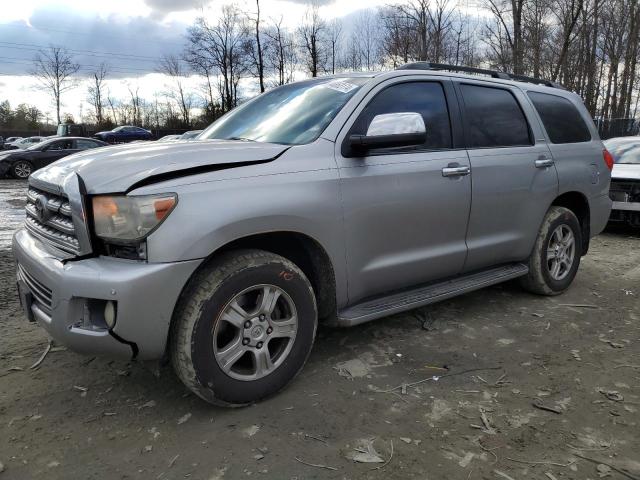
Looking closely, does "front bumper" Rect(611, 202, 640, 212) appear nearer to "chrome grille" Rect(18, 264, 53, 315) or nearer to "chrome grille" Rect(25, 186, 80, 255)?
"chrome grille" Rect(25, 186, 80, 255)

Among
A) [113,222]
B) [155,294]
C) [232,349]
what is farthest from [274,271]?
[113,222]

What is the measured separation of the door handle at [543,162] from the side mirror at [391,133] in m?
1.65

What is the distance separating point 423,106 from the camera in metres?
3.62

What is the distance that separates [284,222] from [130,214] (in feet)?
2.56

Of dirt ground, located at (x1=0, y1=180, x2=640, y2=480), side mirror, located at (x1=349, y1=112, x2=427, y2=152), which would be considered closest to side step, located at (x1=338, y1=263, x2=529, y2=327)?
dirt ground, located at (x1=0, y1=180, x2=640, y2=480)

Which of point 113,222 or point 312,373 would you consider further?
point 312,373

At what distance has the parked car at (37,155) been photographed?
16750 millimetres

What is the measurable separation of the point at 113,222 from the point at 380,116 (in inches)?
63.8

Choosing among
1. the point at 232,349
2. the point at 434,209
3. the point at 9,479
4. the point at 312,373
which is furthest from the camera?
the point at 434,209

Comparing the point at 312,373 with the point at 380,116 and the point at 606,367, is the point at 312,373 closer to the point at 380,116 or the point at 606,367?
the point at 380,116

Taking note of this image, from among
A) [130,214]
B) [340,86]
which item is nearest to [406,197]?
[340,86]

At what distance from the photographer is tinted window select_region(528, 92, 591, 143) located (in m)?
4.55

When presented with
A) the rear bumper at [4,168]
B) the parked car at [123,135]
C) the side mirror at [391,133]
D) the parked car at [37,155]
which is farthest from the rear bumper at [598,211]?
the parked car at [123,135]

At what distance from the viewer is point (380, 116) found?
309 cm
